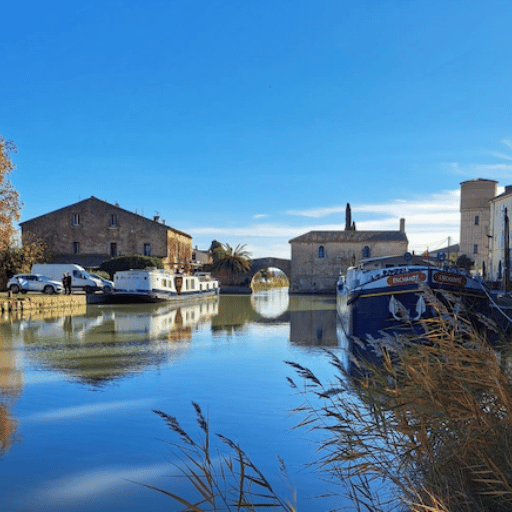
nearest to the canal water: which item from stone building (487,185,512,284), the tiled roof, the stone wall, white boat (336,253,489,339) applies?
white boat (336,253,489,339)

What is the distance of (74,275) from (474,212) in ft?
116

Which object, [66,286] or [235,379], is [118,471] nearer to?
[235,379]

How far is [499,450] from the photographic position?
2.98m

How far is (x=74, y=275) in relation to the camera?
3347 centimetres

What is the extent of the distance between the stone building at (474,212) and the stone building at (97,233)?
27148 mm

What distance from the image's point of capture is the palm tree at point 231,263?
57031mm

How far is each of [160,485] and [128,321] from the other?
17039 mm

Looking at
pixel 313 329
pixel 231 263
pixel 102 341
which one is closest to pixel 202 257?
pixel 231 263

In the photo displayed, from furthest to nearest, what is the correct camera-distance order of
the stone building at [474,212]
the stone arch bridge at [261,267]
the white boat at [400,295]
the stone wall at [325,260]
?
the stone arch bridge at [261,267], the stone wall at [325,260], the stone building at [474,212], the white boat at [400,295]

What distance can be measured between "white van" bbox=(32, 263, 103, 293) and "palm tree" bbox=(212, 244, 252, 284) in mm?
23814

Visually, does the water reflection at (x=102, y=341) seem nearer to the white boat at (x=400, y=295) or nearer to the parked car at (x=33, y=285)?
the white boat at (x=400, y=295)

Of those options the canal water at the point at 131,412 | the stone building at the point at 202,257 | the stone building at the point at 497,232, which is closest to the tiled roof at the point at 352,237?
the stone building at the point at 202,257

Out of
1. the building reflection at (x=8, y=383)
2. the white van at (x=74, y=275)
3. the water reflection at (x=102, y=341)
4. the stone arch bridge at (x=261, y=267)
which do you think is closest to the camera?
the building reflection at (x=8, y=383)

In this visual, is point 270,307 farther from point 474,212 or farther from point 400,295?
point 474,212
